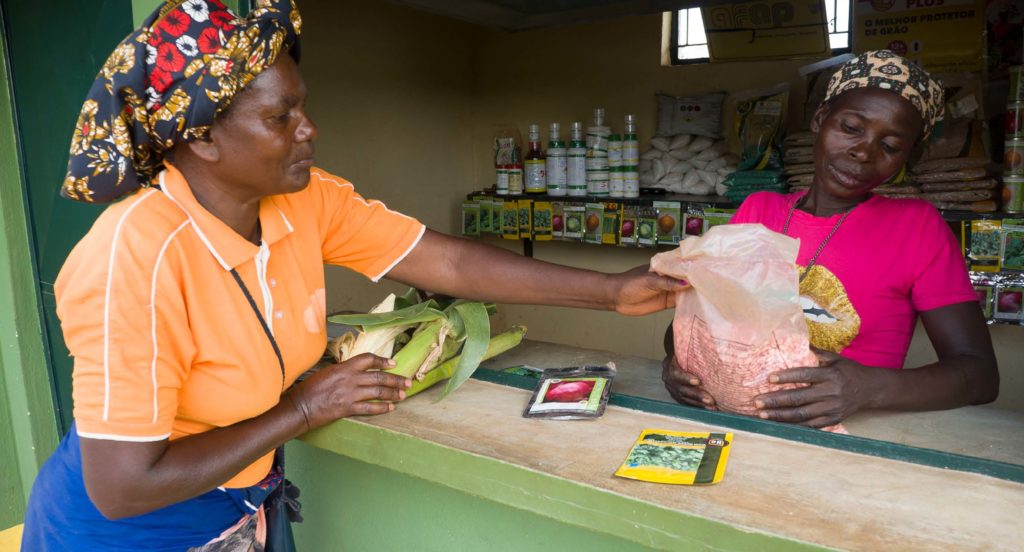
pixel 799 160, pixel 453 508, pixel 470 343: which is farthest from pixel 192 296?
pixel 799 160

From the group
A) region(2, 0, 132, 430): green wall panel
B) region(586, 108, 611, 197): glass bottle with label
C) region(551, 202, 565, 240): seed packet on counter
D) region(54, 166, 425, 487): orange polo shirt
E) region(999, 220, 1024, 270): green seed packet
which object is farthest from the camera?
region(551, 202, 565, 240): seed packet on counter

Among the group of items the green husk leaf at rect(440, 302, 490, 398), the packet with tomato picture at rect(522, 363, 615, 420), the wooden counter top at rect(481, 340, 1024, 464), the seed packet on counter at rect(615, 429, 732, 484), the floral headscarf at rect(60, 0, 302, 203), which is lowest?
the wooden counter top at rect(481, 340, 1024, 464)

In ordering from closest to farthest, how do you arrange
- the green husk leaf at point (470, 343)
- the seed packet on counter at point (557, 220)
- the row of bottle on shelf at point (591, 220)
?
the green husk leaf at point (470, 343) → the row of bottle on shelf at point (591, 220) → the seed packet on counter at point (557, 220)

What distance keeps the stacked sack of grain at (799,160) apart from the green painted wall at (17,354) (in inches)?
117

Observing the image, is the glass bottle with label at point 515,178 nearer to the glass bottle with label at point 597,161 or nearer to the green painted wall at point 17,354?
the glass bottle with label at point 597,161

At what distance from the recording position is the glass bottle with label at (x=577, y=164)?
13.9 feet

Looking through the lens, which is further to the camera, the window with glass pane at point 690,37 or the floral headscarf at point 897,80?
the window with glass pane at point 690,37

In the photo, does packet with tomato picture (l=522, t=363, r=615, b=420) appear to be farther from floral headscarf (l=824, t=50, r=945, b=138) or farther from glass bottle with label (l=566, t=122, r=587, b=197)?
glass bottle with label (l=566, t=122, r=587, b=197)

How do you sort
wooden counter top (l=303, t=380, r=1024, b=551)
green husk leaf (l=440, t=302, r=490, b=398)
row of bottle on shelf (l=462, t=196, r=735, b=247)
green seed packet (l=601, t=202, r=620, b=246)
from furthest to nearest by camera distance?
green seed packet (l=601, t=202, r=620, b=246) < row of bottle on shelf (l=462, t=196, r=735, b=247) < green husk leaf (l=440, t=302, r=490, b=398) < wooden counter top (l=303, t=380, r=1024, b=551)

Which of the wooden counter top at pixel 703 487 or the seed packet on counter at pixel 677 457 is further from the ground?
the seed packet on counter at pixel 677 457

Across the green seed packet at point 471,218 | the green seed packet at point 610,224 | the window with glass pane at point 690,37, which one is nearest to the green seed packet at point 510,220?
the green seed packet at point 471,218

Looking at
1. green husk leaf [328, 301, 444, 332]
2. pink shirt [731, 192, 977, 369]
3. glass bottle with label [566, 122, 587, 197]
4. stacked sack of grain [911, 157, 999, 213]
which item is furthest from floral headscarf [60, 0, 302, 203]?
glass bottle with label [566, 122, 587, 197]

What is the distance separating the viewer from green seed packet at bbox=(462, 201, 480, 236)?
15.5 ft

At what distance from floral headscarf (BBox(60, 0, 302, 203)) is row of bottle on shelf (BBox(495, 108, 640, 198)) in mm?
2910
